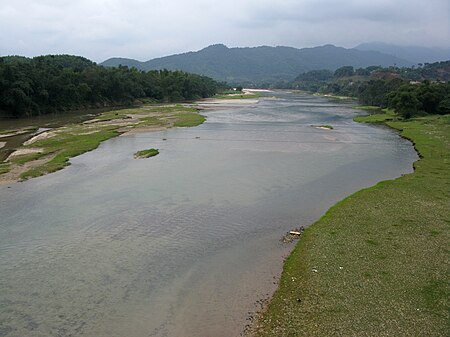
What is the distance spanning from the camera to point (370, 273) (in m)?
15.4

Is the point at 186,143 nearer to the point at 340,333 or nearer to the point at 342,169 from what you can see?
the point at 342,169

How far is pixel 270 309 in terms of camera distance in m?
13.5

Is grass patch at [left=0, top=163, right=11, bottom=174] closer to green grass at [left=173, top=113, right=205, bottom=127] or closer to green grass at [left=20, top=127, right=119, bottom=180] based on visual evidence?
green grass at [left=20, top=127, right=119, bottom=180]

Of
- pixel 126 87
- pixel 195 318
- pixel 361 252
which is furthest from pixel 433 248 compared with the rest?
pixel 126 87

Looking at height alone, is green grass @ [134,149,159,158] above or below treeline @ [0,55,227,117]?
below

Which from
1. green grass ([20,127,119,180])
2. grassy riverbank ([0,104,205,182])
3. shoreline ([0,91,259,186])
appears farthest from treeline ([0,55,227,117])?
green grass ([20,127,119,180])

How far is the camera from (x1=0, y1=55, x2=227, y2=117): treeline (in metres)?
75.9

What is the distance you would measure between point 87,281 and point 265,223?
33.5 ft

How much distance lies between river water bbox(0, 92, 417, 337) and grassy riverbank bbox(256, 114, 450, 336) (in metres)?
1.32

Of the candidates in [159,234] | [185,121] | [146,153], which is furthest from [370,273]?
[185,121]

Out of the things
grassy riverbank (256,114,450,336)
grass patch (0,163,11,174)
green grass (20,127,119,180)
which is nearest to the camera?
grassy riverbank (256,114,450,336)

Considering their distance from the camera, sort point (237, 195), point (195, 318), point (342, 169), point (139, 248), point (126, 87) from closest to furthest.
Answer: point (195, 318) < point (139, 248) < point (237, 195) < point (342, 169) < point (126, 87)

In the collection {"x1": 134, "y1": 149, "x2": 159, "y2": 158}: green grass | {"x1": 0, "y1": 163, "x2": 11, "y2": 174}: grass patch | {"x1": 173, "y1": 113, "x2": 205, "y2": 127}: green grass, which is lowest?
{"x1": 173, "y1": 113, "x2": 205, "y2": 127}: green grass

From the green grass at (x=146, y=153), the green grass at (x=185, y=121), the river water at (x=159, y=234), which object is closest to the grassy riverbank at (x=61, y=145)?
the green grass at (x=185, y=121)
